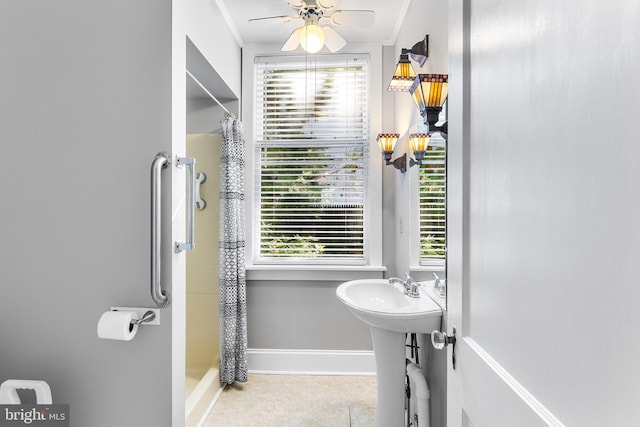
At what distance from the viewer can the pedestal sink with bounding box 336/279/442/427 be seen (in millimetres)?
1515

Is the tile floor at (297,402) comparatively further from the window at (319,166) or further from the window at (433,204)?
the window at (433,204)

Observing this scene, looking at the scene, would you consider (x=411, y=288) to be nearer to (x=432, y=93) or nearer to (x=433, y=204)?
(x=433, y=204)

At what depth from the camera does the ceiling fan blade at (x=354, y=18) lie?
2.00 m

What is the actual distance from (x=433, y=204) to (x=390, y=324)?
0.66m

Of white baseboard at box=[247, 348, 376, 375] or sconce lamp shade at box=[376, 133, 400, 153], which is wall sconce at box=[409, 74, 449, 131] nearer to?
sconce lamp shade at box=[376, 133, 400, 153]

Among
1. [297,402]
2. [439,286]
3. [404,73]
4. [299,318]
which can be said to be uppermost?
[404,73]

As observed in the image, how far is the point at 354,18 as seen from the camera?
2.05 m

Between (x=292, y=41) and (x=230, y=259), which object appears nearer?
(x=292, y=41)
